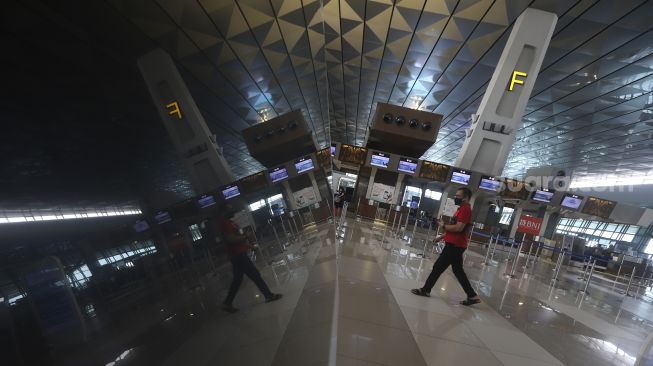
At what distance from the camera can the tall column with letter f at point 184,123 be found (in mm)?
426

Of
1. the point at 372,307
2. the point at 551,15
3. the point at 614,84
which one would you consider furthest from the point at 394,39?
the point at 372,307

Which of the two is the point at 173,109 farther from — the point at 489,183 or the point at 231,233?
the point at 489,183

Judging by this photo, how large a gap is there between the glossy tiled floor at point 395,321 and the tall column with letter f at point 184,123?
174mm

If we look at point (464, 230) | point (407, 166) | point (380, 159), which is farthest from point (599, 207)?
point (464, 230)

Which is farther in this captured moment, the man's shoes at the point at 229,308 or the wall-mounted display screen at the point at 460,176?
the wall-mounted display screen at the point at 460,176

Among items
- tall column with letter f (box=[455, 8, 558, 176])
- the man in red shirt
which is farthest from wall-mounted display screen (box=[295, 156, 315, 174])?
tall column with letter f (box=[455, 8, 558, 176])

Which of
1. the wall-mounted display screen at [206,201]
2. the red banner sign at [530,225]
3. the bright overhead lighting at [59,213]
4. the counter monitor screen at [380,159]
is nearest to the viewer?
the bright overhead lighting at [59,213]

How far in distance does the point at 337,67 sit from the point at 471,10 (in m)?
7.87

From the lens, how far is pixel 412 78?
19.5m

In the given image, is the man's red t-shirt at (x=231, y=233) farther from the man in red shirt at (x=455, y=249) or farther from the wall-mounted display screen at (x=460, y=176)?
the wall-mounted display screen at (x=460, y=176)

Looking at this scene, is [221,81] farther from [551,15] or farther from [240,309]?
[551,15]

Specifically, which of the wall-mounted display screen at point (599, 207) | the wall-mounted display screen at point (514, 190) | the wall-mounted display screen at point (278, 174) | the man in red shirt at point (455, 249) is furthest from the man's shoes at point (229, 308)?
the wall-mounted display screen at point (599, 207)

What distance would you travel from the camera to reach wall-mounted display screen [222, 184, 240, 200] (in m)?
0.58

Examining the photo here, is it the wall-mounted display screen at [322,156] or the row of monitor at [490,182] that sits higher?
the row of monitor at [490,182]
